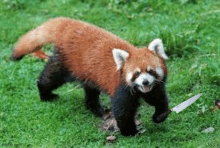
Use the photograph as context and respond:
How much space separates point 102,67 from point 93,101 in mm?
813

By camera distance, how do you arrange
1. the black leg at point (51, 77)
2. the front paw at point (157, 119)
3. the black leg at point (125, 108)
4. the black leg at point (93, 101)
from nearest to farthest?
1. the black leg at point (125, 108)
2. the front paw at point (157, 119)
3. the black leg at point (51, 77)
4. the black leg at point (93, 101)

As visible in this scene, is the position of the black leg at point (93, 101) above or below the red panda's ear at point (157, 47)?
below

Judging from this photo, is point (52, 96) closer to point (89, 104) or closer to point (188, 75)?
point (89, 104)

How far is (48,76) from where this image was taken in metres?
5.42

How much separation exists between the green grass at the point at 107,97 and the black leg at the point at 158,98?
259mm

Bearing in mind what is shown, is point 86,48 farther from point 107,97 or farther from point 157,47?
point 107,97

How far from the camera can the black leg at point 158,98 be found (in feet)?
15.0

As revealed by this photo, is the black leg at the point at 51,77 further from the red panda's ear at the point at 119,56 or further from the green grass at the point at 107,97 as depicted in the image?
the red panda's ear at the point at 119,56

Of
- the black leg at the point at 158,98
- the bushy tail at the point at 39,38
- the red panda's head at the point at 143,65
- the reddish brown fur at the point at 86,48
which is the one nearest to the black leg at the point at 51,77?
the reddish brown fur at the point at 86,48

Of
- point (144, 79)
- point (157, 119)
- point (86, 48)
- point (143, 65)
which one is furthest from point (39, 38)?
point (157, 119)

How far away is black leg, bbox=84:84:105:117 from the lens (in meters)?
5.43

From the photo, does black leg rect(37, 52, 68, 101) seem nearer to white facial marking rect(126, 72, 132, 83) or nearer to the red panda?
the red panda

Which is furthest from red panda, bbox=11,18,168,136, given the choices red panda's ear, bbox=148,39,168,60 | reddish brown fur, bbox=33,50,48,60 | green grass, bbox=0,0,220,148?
reddish brown fur, bbox=33,50,48,60

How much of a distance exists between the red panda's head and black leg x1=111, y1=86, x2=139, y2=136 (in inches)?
7.1
